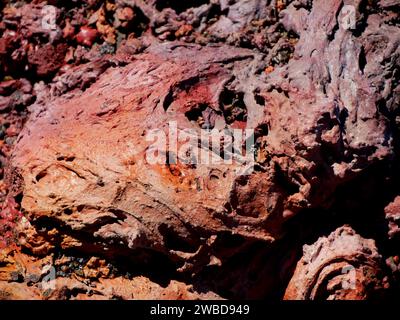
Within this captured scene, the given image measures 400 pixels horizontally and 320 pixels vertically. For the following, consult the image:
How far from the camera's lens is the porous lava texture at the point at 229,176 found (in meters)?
2.71

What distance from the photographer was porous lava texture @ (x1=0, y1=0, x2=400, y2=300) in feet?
8.90

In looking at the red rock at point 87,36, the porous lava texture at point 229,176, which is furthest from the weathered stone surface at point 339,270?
the red rock at point 87,36

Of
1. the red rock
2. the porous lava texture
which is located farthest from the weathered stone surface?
the red rock

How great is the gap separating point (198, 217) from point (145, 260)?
0.51 meters

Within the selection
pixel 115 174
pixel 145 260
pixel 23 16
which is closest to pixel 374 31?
pixel 115 174

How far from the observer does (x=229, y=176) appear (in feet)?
8.94

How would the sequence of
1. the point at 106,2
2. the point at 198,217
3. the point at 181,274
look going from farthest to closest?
the point at 106,2 → the point at 181,274 → the point at 198,217

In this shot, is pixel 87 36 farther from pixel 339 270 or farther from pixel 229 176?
pixel 339 270

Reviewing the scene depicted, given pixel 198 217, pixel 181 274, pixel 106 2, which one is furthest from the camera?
pixel 106 2

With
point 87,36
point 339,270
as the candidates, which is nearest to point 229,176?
point 339,270

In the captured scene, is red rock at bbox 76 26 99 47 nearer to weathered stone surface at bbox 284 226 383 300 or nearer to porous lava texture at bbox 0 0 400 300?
porous lava texture at bbox 0 0 400 300

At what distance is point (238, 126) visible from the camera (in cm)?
300

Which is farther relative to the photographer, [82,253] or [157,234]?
[82,253]
